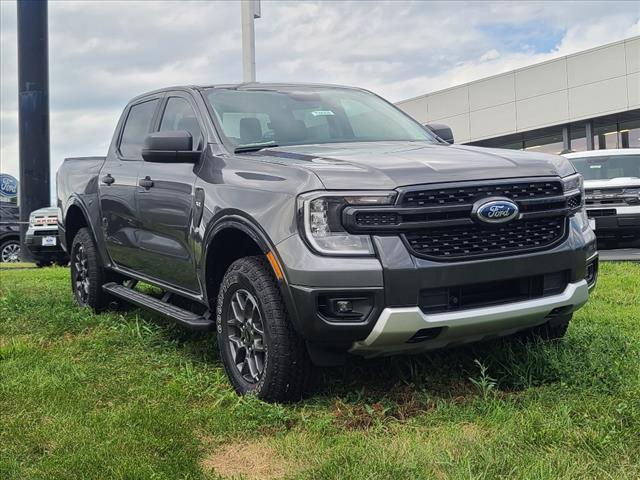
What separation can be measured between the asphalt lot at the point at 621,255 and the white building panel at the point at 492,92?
18377 mm

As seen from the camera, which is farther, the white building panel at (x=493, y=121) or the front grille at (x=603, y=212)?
the white building panel at (x=493, y=121)

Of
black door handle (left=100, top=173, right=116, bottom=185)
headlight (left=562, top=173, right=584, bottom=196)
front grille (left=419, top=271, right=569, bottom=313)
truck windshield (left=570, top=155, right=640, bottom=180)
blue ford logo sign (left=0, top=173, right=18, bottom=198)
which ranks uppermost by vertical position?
blue ford logo sign (left=0, top=173, right=18, bottom=198)

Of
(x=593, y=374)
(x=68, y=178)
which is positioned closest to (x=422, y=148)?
(x=593, y=374)

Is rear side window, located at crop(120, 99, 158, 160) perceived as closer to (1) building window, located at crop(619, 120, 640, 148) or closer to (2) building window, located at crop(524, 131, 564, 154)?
(1) building window, located at crop(619, 120, 640, 148)

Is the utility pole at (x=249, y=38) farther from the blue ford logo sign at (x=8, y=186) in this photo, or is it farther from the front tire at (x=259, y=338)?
the blue ford logo sign at (x=8, y=186)

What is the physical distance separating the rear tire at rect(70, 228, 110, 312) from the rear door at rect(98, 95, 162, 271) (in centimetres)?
37

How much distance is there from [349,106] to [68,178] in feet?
10.1

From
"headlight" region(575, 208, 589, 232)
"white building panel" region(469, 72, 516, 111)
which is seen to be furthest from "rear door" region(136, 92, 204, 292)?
"white building panel" region(469, 72, 516, 111)

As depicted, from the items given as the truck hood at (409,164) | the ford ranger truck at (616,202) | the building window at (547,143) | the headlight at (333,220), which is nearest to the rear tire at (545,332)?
the truck hood at (409,164)

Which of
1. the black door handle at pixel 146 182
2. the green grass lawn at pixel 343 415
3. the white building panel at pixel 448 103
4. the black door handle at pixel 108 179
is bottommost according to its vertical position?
the green grass lawn at pixel 343 415

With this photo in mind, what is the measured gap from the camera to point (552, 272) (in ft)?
11.9

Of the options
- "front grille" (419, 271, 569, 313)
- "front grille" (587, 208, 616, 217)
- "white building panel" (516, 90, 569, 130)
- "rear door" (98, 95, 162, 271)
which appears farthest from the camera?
"white building panel" (516, 90, 569, 130)

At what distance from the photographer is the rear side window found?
5.57 metres

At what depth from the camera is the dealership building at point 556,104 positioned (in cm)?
2500
